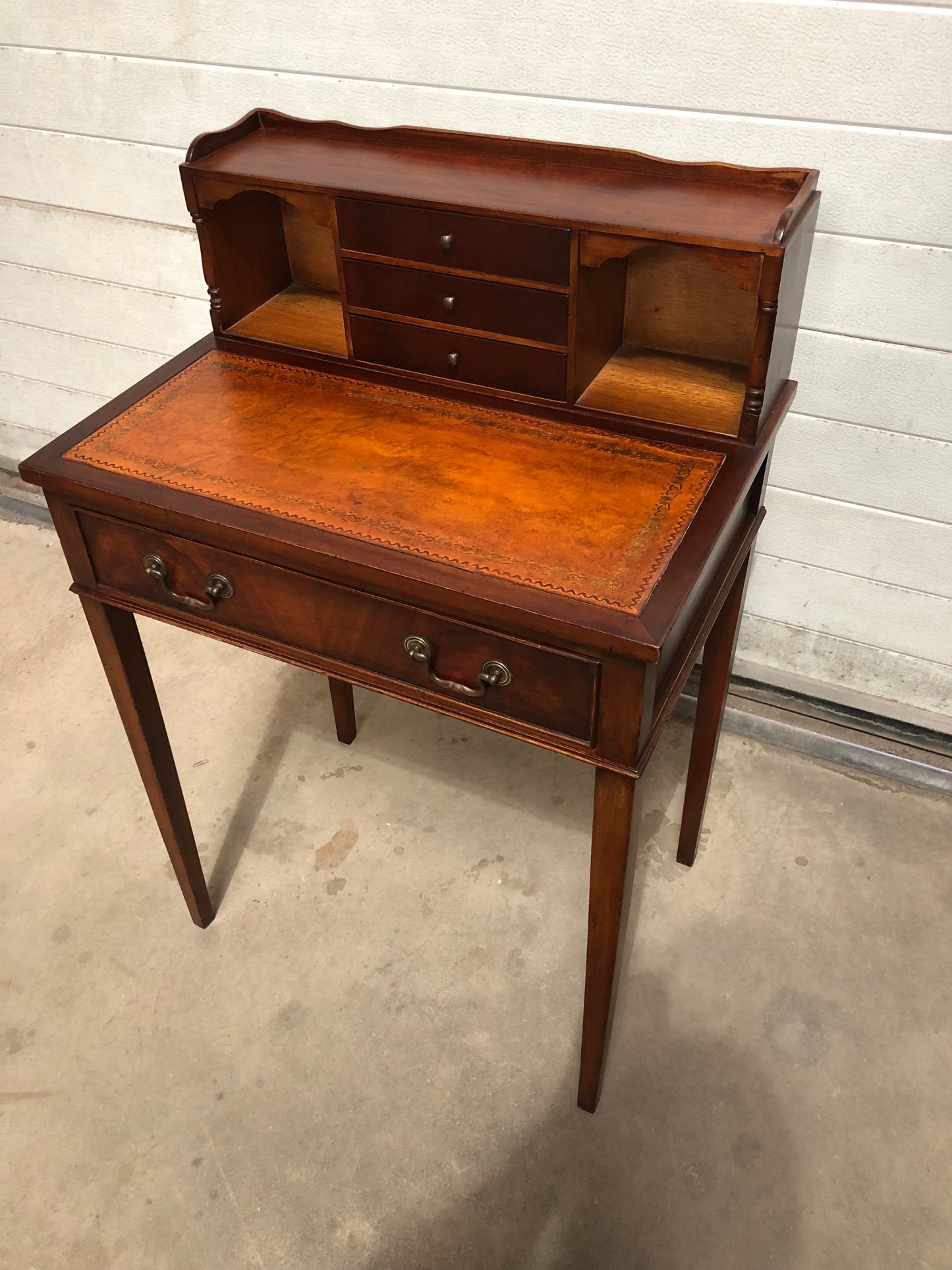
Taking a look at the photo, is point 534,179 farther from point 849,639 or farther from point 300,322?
point 849,639

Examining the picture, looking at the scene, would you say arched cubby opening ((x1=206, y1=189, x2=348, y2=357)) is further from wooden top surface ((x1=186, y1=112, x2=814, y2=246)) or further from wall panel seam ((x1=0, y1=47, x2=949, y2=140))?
wall panel seam ((x1=0, y1=47, x2=949, y2=140))

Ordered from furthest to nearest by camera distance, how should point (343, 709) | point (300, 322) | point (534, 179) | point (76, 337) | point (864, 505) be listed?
point (76, 337)
point (343, 709)
point (864, 505)
point (300, 322)
point (534, 179)

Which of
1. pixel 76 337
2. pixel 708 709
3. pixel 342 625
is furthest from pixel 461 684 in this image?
pixel 76 337

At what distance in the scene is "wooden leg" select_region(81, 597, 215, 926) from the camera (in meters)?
1.73

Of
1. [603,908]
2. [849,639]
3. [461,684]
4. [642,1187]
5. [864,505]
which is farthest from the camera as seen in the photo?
[849,639]

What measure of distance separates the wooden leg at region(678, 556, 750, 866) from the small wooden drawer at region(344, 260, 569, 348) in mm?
586

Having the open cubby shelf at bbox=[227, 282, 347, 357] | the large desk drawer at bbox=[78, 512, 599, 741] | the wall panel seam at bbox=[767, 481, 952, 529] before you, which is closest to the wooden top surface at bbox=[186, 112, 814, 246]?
the open cubby shelf at bbox=[227, 282, 347, 357]

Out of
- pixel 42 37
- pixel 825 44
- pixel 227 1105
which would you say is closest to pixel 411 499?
pixel 825 44

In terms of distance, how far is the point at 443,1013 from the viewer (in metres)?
2.01

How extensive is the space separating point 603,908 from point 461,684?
428 millimetres

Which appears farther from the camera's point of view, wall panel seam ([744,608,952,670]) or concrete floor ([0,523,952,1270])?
wall panel seam ([744,608,952,670])

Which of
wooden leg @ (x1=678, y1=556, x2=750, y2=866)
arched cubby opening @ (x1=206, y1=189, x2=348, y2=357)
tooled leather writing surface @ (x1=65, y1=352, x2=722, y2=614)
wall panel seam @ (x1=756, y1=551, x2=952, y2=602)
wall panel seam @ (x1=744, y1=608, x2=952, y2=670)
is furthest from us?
wall panel seam @ (x1=744, y1=608, x2=952, y2=670)

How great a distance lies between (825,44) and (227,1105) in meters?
2.12

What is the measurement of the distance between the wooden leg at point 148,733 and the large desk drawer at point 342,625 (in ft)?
0.37
